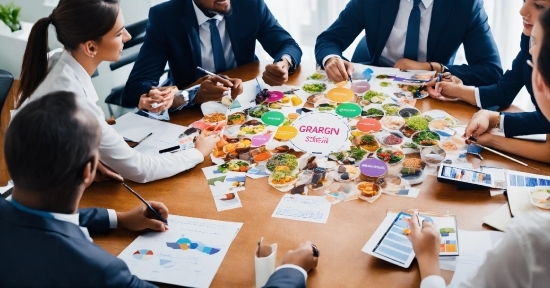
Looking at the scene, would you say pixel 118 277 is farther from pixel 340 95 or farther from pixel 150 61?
pixel 150 61

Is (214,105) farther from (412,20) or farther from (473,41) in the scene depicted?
(473,41)

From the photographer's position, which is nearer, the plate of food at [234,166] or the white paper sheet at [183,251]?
the white paper sheet at [183,251]

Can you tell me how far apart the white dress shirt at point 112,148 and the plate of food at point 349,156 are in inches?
19.4

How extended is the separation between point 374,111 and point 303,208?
655 mm

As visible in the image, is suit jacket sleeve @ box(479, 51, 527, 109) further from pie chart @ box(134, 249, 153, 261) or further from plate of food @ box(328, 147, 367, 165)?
pie chart @ box(134, 249, 153, 261)

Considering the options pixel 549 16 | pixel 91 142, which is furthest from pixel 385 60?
pixel 91 142

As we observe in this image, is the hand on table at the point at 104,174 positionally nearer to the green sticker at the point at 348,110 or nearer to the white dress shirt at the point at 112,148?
the white dress shirt at the point at 112,148

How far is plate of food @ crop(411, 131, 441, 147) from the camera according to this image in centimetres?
182

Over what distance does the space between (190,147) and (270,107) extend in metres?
0.41

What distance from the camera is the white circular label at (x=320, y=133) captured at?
72.5 inches

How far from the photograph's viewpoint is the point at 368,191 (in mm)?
1608

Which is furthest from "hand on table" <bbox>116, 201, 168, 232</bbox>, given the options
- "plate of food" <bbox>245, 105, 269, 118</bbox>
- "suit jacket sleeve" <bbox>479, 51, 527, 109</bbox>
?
"suit jacket sleeve" <bbox>479, 51, 527, 109</bbox>

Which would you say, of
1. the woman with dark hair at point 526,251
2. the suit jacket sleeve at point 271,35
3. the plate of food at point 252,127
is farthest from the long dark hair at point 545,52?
the suit jacket sleeve at point 271,35

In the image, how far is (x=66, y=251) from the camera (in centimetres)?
110
